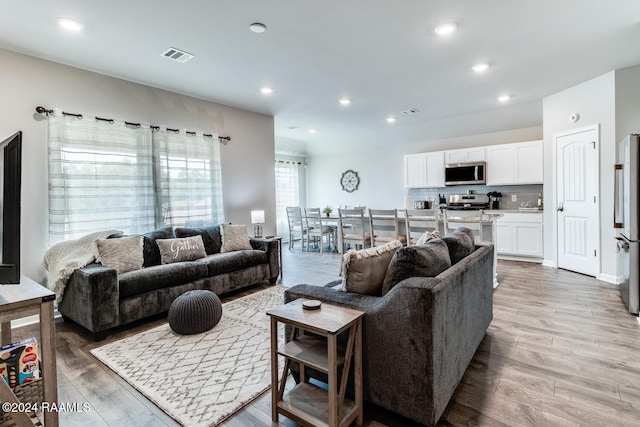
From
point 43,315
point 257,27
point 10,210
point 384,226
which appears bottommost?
point 43,315

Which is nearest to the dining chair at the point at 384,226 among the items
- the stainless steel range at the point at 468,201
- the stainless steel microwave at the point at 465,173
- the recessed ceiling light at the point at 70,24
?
the stainless steel range at the point at 468,201

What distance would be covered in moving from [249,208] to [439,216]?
120 inches

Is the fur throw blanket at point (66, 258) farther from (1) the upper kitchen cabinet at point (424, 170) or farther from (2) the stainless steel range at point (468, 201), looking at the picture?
(2) the stainless steel range at point (468, 201)

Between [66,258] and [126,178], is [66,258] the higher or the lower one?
the lower one

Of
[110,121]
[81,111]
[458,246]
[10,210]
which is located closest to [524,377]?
[458,246]

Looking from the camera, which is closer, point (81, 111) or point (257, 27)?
point (257, 27)

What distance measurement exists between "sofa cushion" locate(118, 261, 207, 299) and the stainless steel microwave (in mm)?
5072

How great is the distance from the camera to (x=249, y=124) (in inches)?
211

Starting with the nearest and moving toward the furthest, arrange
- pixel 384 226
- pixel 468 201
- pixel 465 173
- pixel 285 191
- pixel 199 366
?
pixel 199 366
pixel 384 226
pixel 465 173
pixel 468 201
pixel 285 191

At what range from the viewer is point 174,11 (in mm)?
2484

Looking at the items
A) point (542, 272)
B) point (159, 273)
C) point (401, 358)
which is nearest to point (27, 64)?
point (159, 273)

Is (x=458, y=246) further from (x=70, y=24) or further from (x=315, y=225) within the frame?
(x=315, y=225)

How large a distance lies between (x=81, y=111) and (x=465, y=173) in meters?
6.20

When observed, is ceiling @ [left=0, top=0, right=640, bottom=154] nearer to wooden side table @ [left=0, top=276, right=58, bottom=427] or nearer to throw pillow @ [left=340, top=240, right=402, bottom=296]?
throw pillow @ [left=340, top=240, right=402, bottom=296]
